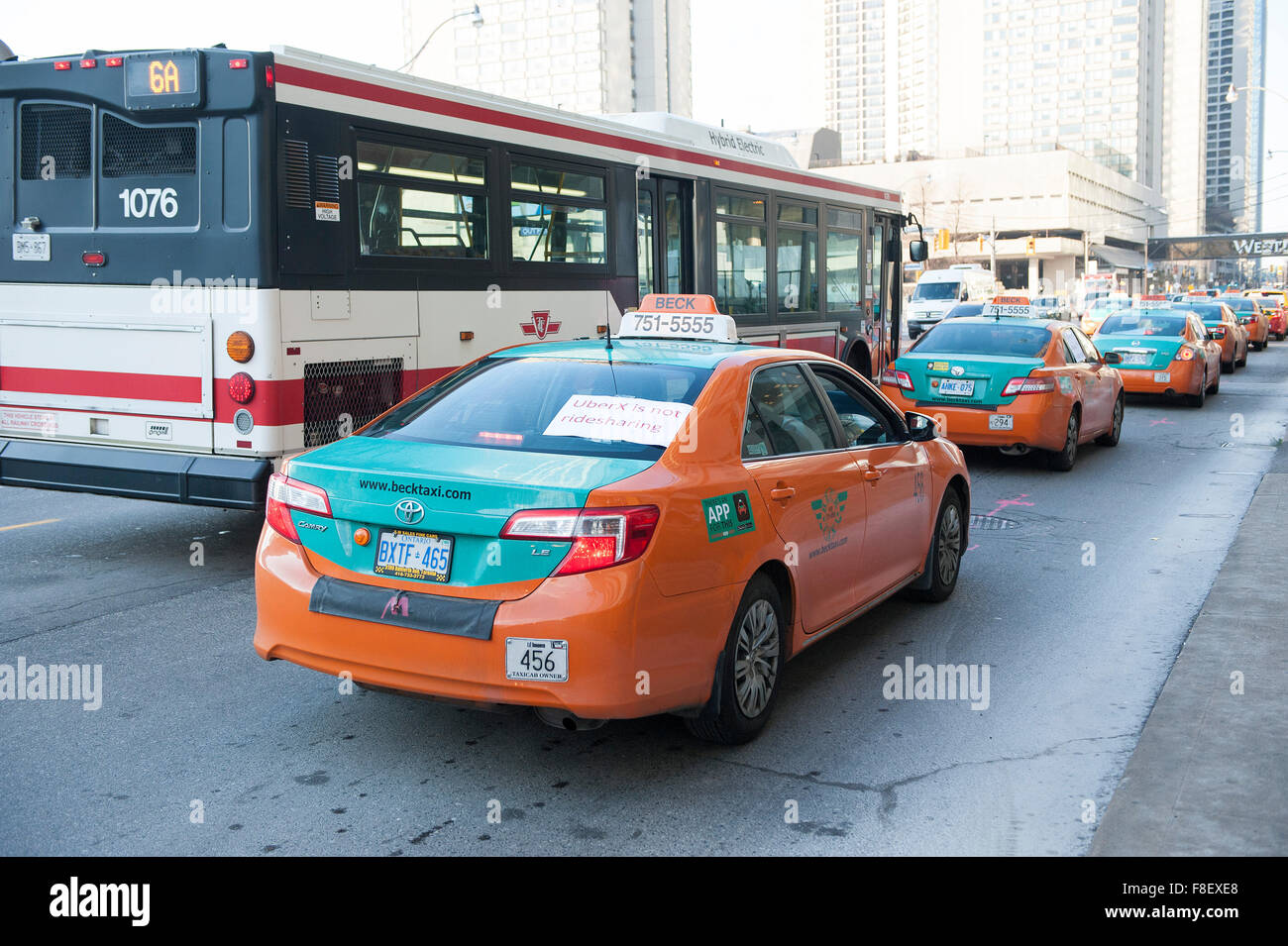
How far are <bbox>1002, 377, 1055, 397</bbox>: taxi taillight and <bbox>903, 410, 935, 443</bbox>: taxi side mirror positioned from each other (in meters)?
5.73

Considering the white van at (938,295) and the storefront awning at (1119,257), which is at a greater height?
the storefront awning at (1119,257)

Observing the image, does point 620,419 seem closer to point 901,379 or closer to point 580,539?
point 580,539

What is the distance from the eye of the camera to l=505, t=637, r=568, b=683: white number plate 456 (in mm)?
4285

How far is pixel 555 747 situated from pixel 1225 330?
26.8m

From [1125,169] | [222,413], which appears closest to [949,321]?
[222,413]

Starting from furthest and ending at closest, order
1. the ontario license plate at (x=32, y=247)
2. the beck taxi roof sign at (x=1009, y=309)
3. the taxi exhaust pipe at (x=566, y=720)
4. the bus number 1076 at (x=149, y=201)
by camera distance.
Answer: the beck taxi roof sign at (x=1009, y=309) → the ontario license plate at (x=32, y=247) → the bus number 1076 at (x=149, y=201) → the taxi exhaust pipe at (x=566, y=720)

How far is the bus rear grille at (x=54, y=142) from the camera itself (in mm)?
8383

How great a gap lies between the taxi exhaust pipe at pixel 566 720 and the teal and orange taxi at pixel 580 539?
0.5 inches

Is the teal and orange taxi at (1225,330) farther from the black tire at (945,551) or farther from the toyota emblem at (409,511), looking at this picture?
the toyota emblem at (409,511)

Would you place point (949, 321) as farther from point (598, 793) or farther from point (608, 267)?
point (598, 793)

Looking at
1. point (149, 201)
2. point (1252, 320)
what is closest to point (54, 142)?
point (149, 201)

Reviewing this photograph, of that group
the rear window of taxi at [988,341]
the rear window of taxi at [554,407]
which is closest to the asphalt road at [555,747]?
the rear window of taxi at [554,407]
